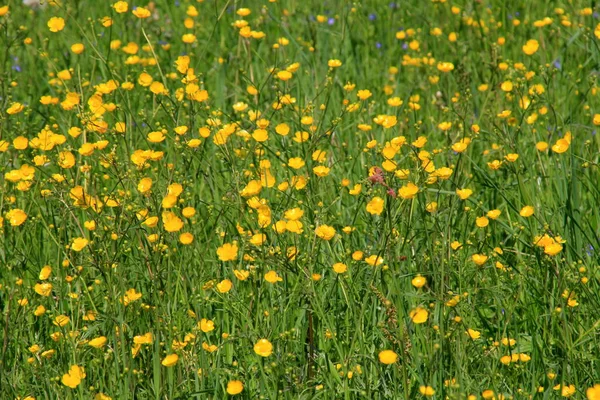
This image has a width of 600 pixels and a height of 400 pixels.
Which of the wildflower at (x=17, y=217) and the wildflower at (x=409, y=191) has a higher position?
the wildflower at (x=409, y=191)

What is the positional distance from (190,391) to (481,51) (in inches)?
106

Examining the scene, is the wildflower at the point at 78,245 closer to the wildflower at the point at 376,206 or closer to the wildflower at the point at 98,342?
the wildflower at the point at 98,342

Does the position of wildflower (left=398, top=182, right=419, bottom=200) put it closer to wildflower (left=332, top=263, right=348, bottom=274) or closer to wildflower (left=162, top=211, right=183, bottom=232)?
wildflower (left=332, top=263, right=348, bottom=274)

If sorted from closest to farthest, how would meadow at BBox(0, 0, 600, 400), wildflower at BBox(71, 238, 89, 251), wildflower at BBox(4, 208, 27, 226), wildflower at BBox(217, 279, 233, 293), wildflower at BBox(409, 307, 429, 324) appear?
1. wildflower at BBox(409, 307, 429, 324)
2. meadow at BBox(0, 0, 600, 400)
3. wildflower at BBox(217, 279, 233, 293)
4. wildflower at BBox(71, 238, 89, 251)
5. wildflower at BBox(4, 208, 27, 226)

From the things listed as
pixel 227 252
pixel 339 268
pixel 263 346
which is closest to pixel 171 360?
pixel 263 346

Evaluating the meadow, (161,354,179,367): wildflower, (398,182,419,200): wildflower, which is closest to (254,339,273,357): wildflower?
the meadow

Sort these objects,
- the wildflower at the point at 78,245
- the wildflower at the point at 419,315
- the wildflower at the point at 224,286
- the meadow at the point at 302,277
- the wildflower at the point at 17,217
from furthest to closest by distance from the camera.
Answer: the wildflower at the point at 17,217 → the wildflower at the point at 78,245 → the wildflower at the point at 224,286 → the meadow at the point at 302,277 → the wildflower at the point at 419,315

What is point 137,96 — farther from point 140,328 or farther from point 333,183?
point 140,328

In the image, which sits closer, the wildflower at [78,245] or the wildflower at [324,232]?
the wildflower at [324,232]

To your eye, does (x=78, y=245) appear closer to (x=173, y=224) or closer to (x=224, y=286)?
(x=173, y=224)

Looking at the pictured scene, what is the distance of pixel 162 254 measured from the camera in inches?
101

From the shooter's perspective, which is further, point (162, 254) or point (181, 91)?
point (181, 91)

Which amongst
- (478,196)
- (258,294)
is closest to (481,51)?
(478,196)

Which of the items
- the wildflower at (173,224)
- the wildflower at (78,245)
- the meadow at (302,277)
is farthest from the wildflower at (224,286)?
the wildflower at (78,245)
